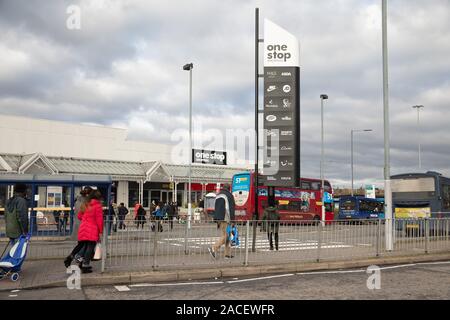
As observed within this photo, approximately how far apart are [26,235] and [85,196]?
148 cm

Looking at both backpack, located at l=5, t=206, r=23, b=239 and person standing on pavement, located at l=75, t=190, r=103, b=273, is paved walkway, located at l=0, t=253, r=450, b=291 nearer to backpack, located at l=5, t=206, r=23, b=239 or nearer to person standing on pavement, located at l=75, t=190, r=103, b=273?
person standing on pavement, located at l=75, t=190, r=103, b=273

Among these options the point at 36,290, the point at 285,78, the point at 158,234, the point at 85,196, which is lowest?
the point at 36,290

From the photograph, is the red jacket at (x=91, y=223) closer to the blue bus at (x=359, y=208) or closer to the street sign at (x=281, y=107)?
the street sign at (x=281, y=107)

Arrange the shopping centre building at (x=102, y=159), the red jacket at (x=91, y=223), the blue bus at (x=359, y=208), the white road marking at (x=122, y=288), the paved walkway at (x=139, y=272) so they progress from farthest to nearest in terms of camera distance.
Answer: the blue bus at (x=359, y=208) < the shopping centre building at (x=102, y=159) < the red jacket at (x=91, y=223) < the paved walkway at (x=139, y=272) < the white road marking at (x=122, y=288)

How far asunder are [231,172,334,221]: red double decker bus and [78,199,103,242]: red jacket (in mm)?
20218

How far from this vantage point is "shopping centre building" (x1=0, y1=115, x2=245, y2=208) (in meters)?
39.3

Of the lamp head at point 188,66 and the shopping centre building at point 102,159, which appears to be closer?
the lamp head at point 188,66

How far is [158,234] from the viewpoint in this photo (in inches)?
418

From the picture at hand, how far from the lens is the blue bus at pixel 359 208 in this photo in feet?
135

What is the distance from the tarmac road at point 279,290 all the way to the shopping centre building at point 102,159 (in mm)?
29436

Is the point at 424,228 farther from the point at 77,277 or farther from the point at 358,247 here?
the point at 77,277

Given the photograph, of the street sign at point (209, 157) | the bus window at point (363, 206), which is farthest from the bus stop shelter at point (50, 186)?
the street sign at point (209, 157)

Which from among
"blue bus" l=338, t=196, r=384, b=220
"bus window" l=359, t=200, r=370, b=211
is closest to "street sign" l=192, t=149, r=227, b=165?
"blue bus" l=338, t=196, r=384, b=220
